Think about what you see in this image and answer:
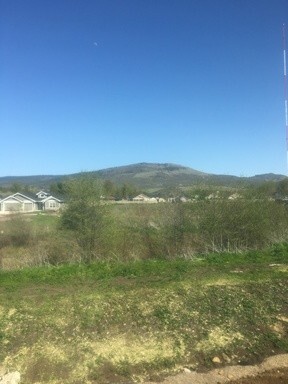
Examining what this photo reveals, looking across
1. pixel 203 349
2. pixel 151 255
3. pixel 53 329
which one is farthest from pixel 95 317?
pixel 151 255

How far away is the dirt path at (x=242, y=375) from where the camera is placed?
5.58 metres

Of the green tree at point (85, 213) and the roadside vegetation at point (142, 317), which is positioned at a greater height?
the green tree at point (85, 213)

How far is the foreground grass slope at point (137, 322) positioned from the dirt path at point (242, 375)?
0.68ft

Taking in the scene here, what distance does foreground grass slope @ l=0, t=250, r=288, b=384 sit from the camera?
6008mm

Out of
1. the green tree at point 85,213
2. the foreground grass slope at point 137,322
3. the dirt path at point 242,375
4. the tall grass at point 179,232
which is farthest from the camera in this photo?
the green tree at point 85,213

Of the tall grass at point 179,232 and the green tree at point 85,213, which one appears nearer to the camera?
the tall grass at point 179,232

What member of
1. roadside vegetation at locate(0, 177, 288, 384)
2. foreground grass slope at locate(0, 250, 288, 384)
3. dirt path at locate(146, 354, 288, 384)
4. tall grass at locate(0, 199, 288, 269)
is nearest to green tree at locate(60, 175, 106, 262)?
tall grass at locate(0, 199, 288, 269)

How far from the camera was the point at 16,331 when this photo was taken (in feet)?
22.4

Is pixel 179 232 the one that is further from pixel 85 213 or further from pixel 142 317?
pixel 142 317

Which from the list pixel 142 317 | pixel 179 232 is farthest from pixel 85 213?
pixel 142 317

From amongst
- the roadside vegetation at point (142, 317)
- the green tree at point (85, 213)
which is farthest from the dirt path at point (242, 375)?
the green tree at point (85, 213)

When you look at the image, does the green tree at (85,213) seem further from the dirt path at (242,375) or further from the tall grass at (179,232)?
the dirt path at (242,375)

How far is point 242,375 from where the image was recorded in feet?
18.9

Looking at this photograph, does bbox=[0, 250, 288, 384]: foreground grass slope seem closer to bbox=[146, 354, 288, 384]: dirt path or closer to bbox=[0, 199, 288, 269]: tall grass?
bbox=[146, 354, 288, 384]: dirt path
